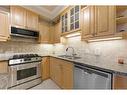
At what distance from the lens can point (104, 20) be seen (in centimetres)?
160

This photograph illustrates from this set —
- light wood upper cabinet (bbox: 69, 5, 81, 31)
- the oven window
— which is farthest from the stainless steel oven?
light wood upper cabinet (bbox: 69, 5, 81, 31)

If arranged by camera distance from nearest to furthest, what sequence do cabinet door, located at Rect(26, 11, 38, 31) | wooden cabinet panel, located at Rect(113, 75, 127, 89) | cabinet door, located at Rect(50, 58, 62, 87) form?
1. wooden cabinet panel, located at Rect(113, 75, 127, 89)
2. cabinet door, located at Rect(50, 58, 62, 87)
3. cabinet door, located at Rect(26, 11, 38, 31)

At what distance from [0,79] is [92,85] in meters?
1.24

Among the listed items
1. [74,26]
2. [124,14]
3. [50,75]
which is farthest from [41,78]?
[124,14]

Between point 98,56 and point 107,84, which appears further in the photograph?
point 98,56

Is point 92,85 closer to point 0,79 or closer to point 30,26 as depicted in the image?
point 0,79

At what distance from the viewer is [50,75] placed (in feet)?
11.1

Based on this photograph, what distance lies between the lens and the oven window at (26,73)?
2.44m

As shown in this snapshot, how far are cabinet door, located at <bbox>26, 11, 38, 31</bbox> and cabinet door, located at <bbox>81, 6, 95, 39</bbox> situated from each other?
5.43ft

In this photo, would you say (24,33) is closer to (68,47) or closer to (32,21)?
(32,21)

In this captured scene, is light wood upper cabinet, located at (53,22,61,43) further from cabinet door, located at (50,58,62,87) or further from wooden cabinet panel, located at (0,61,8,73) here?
wooden cabinet panel, located at (0,61,8,73)

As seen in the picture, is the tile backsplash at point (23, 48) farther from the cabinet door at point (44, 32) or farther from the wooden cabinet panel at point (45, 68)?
the wooden cabinet panel at point (45, 68)

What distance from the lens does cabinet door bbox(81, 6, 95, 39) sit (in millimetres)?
1888

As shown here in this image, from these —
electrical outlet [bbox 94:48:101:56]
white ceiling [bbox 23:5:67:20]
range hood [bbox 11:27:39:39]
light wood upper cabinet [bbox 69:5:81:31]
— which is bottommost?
electrical outlet [bbox 94:48:101:56]
